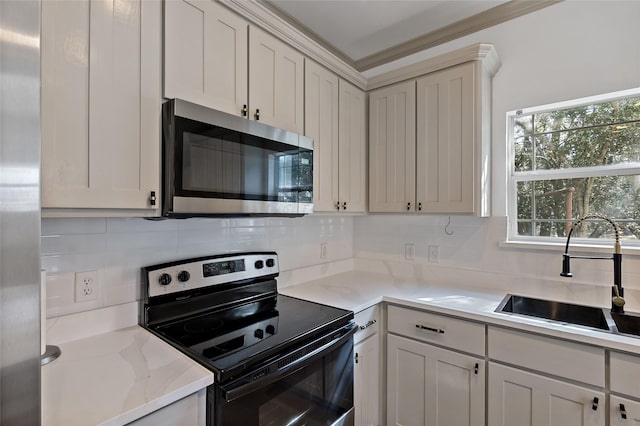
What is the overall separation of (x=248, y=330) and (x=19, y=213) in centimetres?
105

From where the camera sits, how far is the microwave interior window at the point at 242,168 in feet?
3.92

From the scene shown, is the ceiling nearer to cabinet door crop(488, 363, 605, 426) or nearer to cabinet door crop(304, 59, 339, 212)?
cabinet door crop(304, 59, 339, 212)

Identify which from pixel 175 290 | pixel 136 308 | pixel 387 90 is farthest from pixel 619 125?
pixel 136 308

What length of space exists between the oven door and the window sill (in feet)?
4.00

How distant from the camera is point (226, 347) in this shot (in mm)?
1165

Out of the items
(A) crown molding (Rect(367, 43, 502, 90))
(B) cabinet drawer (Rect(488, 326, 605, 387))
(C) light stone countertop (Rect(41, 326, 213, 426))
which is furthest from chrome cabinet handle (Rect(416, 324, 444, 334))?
(A) crown molding (Rect(367, 43, 502, 90))

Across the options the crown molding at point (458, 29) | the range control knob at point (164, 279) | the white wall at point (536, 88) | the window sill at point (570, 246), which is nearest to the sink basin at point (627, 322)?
the white wall at point (536, 88)

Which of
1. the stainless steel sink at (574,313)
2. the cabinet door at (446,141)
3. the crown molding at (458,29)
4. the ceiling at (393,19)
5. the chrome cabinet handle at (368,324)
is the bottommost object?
the chrome cabinet handle at (368,324)

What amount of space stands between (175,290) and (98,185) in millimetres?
606

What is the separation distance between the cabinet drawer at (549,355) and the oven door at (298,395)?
711 millimetres

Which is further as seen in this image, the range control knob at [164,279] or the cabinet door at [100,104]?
the range control knob at [164,279]

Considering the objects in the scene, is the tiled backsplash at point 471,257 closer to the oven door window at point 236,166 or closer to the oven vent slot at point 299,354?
the oven door window at point 236,166

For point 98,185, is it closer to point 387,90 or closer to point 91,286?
point 91,286

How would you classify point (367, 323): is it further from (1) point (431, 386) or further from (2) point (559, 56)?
(2) point (559, 56)
